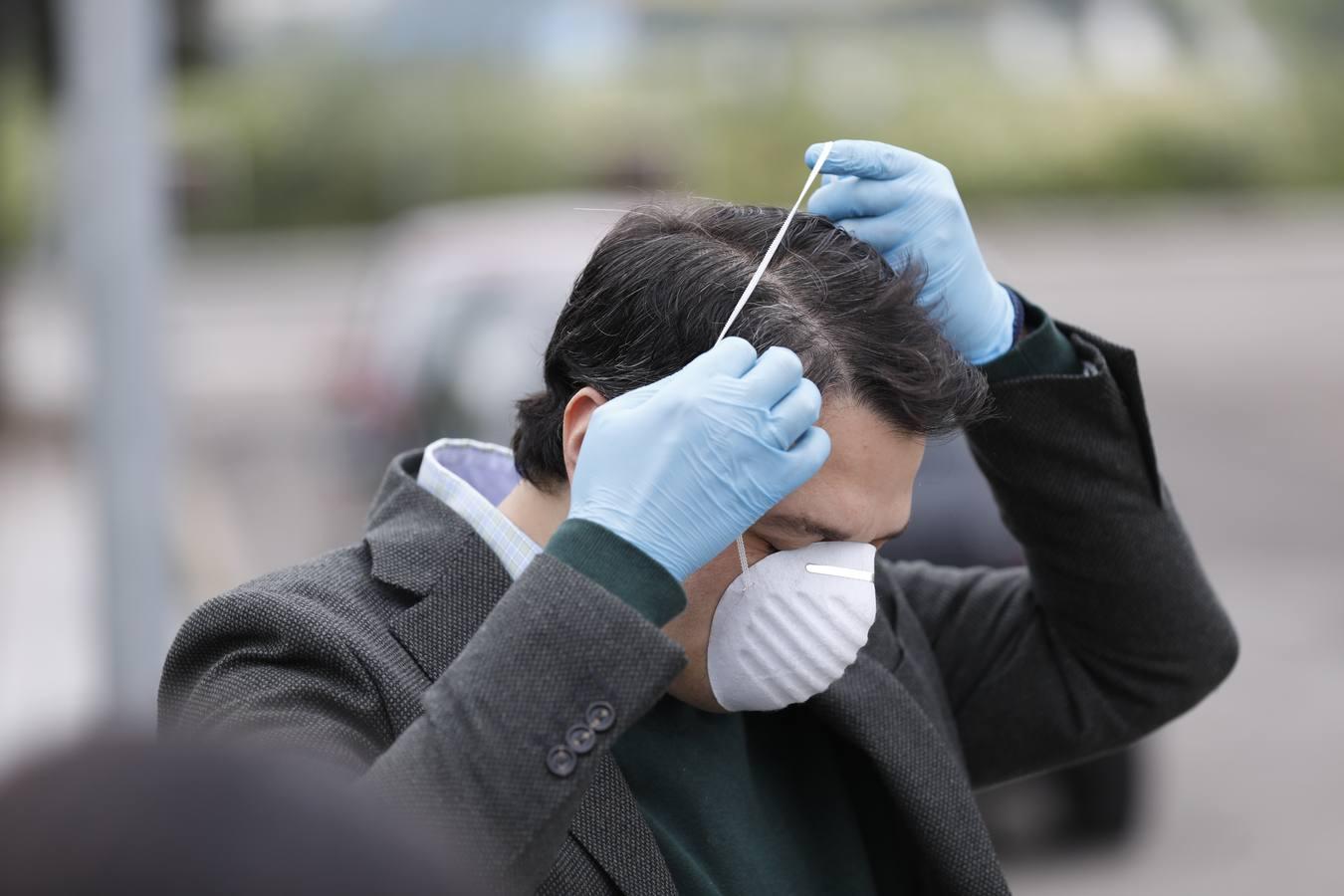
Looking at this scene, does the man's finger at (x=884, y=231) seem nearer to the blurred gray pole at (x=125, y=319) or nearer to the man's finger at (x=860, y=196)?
the man's finger at (x=860, y=196)

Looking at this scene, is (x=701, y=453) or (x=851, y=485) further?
(x=851, y=485)

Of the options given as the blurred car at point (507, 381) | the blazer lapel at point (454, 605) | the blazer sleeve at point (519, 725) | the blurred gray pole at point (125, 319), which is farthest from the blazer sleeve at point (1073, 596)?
the blurred gray pole at point (125, 319)

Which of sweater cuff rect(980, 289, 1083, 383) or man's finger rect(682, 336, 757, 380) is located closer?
man's finger rect(682, 336, 757, 380)

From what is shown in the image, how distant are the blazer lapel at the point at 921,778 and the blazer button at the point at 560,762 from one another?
0.61m

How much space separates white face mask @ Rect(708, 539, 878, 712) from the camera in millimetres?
1810

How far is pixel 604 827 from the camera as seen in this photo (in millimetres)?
1661

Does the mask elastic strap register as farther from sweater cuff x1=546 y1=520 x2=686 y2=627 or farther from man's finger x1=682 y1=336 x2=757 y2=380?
sweater cuff x1=546 y1=520 x2=686 y2=627

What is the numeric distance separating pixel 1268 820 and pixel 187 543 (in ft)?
23.1

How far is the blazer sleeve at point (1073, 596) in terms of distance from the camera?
2051 mm

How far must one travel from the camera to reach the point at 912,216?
198 centimetres

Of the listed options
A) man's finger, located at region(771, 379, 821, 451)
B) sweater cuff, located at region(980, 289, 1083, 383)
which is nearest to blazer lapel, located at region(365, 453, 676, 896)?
man's finger, located at region(771, 379, 821, 451)

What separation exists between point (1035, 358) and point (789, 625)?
50 cm

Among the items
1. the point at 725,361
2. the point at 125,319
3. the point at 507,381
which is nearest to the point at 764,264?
the point at 725,361

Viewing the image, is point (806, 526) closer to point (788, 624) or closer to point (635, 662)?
point (788, 624)
